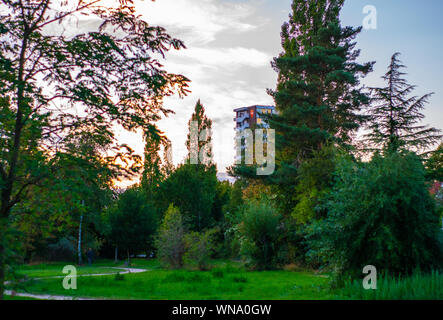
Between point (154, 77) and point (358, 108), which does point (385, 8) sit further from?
point (154, 77)

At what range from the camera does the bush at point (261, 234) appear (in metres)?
20.8

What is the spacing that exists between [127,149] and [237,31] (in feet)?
40.8

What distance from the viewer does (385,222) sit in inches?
389

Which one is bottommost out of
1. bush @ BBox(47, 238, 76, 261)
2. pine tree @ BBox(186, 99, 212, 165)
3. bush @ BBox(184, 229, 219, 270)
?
bush @ BBox(47, 238, 76, 261)

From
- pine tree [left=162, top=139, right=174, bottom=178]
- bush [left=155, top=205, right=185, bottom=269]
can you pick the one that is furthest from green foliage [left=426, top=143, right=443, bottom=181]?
pine tree [left=162, top=139, right=174, bottom=178]

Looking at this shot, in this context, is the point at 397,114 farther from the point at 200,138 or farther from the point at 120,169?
the point at 200,138

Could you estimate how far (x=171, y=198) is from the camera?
37.4 meters

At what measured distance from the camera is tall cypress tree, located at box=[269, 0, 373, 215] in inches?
893

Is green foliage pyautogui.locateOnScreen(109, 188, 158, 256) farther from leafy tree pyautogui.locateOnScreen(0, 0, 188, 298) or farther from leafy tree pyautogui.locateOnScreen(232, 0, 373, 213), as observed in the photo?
leafy tree pyautogui.locateOnScreen(0, 0, 188, 298)

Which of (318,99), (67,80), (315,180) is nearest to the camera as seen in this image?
(67,80)

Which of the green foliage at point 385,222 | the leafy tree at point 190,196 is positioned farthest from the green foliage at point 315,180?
the leafy tree at point 190,196

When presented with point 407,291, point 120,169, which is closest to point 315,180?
point 407,291

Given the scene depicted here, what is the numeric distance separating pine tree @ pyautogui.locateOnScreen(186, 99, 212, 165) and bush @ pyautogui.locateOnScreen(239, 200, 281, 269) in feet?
69.3
